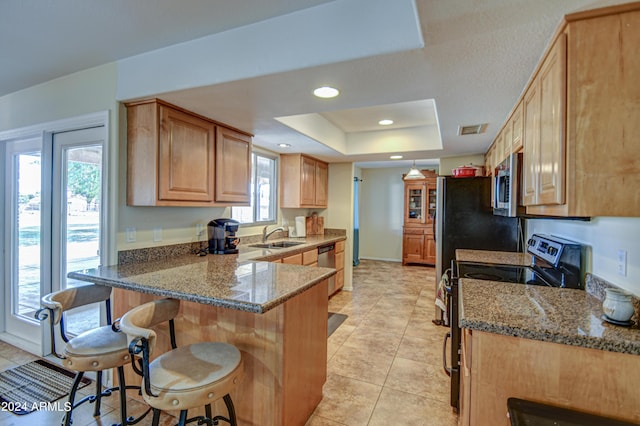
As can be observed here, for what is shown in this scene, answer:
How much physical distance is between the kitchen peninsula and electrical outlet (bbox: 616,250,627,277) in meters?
1.49

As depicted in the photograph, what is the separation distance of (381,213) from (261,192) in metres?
4.29

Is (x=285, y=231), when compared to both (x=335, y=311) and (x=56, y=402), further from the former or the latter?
(x=56, y=402)

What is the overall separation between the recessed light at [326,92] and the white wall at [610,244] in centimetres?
165

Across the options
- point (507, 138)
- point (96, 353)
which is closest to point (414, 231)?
point (507, 138)

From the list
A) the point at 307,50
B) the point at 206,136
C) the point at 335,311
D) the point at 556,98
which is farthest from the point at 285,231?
the point at 556,98

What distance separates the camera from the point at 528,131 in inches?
70.2

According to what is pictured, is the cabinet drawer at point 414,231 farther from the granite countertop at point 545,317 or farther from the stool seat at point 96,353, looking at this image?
the stool seat at point 96,353

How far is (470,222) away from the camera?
348cm

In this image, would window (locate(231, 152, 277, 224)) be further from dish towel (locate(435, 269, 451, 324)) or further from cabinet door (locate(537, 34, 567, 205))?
cabinet door (locate(537, 34, 567, 205))

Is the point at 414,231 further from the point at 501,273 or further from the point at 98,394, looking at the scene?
the point at 98,394

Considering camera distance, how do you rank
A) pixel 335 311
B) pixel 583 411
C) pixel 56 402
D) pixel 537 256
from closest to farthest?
pixel 583 411 < pixel 56 402 < pixel 537 256 < pixel 335 311

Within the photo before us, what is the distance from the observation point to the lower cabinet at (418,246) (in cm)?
691

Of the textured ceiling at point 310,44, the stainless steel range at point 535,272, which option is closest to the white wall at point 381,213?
the stainless steel range at point 535,272

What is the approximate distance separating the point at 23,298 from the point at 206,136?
2430mm
